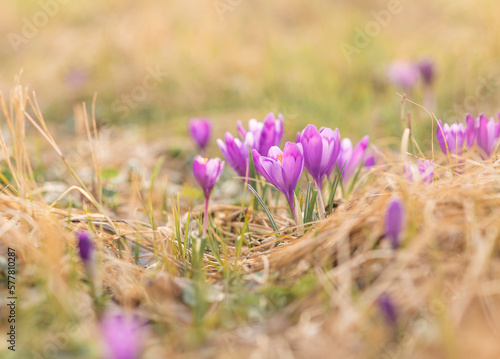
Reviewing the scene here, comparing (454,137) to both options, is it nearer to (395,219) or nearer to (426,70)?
(395,219)

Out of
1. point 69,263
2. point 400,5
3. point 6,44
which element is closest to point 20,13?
point 6,44

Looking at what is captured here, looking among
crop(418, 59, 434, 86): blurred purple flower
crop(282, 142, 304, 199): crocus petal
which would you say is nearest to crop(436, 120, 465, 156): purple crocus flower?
crop(282, 142, 304, 199): crocus petal

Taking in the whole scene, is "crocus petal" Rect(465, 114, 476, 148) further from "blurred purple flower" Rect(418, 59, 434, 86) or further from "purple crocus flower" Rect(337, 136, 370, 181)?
"blurred purple flower" Rect(418, 59, 434, 86)

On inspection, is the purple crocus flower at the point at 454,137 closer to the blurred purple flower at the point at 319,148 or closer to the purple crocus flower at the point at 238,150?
the blurred purple flower at the point at 319,148

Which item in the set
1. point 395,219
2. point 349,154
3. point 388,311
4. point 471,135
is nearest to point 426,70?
point 471,135

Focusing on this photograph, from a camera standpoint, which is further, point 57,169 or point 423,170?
point 57,169

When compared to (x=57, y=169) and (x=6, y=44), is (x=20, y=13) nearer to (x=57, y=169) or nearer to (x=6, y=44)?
(x=6, y=44)
